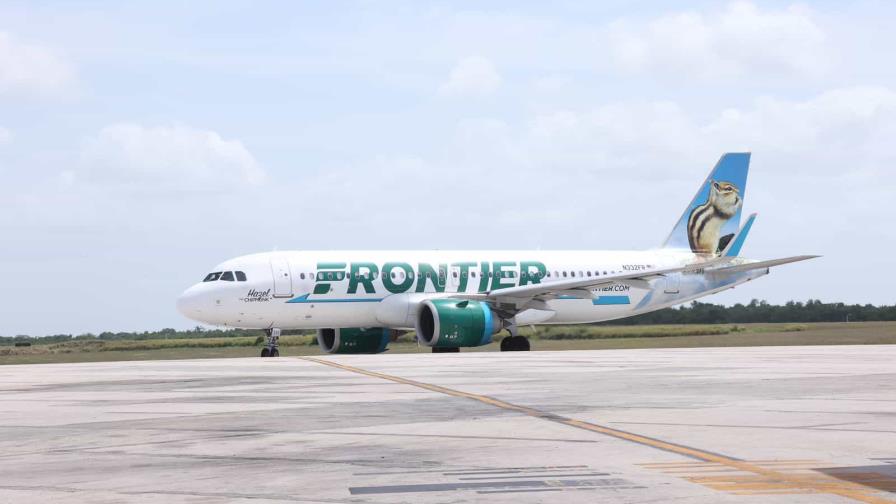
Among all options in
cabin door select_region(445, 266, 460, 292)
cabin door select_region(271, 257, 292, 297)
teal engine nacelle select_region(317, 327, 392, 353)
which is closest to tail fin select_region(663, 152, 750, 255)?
cabin door select_region(445, 266, 460, 292)

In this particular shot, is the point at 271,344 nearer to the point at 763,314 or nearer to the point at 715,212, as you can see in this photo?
the point at 715,212

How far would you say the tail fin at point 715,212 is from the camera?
4447cm

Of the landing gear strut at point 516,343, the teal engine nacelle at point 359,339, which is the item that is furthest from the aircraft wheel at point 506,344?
the teal engine nacelle at point 359,339

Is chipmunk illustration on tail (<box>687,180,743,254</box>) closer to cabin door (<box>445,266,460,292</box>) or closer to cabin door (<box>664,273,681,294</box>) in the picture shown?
cabin door (<box>664,273,681,294</box>)

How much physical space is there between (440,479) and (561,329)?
131 ft

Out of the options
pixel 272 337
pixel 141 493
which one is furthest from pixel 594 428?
pixel 272 337

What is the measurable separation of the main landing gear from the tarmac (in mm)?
15259

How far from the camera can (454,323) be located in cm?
3419

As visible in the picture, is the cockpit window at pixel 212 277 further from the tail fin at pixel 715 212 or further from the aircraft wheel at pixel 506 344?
the tail fin at pixel 715 212

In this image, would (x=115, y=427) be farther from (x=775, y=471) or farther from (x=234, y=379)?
(x=234, y=379)

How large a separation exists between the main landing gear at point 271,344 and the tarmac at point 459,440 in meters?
15.3

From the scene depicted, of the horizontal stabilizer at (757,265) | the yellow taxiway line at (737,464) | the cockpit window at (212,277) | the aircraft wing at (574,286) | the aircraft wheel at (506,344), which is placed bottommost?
the yellow taxiway line at (737,464)

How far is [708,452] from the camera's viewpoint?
888cm

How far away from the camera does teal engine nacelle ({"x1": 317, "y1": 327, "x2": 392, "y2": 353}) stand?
38.3 meters
